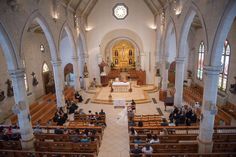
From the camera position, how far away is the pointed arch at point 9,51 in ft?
29.6

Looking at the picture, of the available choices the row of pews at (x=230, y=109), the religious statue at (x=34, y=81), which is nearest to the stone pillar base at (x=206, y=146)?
the row of pews at (x=230, y=109)

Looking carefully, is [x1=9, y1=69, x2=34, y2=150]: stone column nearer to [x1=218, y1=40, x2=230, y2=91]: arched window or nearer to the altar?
the altar

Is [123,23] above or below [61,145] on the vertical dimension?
above

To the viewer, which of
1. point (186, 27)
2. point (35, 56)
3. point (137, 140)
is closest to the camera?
point (137, 140)

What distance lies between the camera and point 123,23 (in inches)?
957

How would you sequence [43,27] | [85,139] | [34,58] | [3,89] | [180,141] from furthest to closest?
[34,58]
[3,89]
[43,27]
[180,141]
[85,139]

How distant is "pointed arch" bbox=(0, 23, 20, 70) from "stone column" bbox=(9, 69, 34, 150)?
0.33 m

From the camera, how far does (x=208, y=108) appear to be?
9.12 meters

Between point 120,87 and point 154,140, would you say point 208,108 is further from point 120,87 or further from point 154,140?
point 120,87

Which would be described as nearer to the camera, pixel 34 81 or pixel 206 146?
pixel 206 146

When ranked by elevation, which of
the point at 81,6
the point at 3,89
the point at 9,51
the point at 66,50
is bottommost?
the point at 3,89

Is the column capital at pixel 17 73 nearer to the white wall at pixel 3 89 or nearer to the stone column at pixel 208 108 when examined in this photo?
the white wall at pixel 3 89

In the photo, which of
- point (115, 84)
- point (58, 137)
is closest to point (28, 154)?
point (58, 137)

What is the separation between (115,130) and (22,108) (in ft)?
19.5
